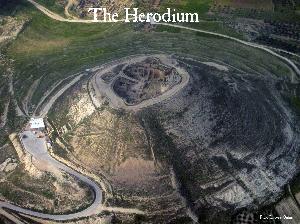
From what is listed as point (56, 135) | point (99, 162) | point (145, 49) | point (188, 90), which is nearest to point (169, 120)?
point (188, 90)

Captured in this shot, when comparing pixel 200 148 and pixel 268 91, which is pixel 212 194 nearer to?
pixel 200 148

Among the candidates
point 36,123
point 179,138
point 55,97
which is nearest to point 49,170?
point 36,123

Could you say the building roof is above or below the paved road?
above

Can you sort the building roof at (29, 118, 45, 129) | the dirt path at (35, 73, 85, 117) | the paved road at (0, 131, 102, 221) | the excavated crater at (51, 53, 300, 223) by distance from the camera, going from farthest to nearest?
the dirt path at (35, 73, 85, 117) → the building roof at (29, 118, 45, 129) → the excavated crater at (51, 53, 300, 223) → the paved road at (0, 131, 102, 221)

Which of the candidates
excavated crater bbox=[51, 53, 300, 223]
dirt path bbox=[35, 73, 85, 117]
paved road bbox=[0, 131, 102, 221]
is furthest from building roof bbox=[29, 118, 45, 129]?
excavated crater bbox=[51, 53, 300, 223]

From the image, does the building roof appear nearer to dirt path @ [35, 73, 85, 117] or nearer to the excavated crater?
dirt path @ [35, 73, 85, 117]

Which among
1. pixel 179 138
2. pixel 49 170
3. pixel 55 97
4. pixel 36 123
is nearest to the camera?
pixel 49 170

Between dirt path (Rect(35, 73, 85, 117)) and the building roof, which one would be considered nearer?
the building roof

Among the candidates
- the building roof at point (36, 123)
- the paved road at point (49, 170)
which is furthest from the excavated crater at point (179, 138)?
the paved road at point (49, 170)

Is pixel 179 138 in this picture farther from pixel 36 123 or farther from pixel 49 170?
pixel 36 123
